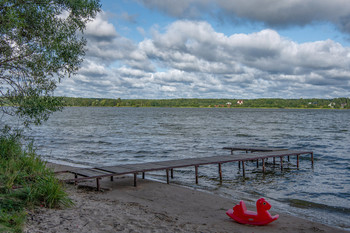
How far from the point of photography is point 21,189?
7.30 metres

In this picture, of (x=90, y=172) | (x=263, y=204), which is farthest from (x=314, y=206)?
(x=90, y=172)

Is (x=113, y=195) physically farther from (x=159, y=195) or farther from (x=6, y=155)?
(x=6, y=155)

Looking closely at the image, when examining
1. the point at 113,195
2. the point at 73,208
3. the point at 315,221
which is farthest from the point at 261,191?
the point at 73,208

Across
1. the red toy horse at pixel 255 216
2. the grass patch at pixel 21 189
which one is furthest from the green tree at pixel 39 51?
the red toy horse at pixel 255 216

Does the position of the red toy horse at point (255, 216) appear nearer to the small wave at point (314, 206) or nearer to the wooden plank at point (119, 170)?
the small wave at point (314, 206)

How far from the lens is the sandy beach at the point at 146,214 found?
6289 mm

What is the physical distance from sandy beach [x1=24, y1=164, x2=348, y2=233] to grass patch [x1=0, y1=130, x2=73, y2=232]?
0.30 metres

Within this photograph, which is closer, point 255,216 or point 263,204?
point 263,204

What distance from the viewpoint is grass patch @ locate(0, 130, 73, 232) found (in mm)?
5734

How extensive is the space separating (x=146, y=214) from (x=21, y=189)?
3.29 m

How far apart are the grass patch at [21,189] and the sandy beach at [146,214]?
0.99ft

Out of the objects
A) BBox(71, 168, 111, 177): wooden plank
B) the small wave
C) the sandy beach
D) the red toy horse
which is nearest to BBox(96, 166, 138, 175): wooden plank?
BBox(71, 168, 111, 177): wooden plank

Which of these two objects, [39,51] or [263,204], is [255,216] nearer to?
[263,204]

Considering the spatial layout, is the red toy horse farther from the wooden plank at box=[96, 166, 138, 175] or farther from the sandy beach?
the wooden plank at box=[96, 166, 138, 175]
